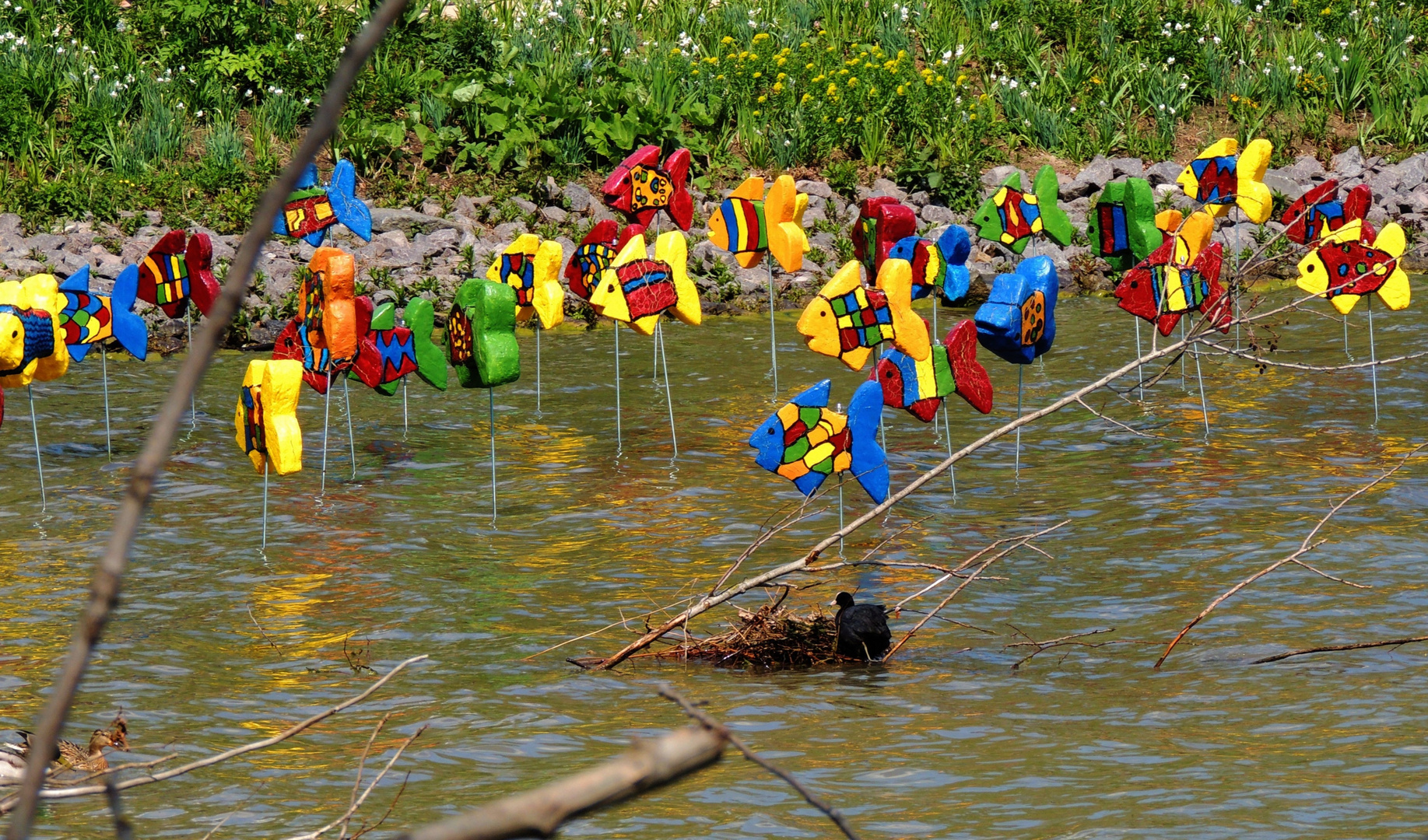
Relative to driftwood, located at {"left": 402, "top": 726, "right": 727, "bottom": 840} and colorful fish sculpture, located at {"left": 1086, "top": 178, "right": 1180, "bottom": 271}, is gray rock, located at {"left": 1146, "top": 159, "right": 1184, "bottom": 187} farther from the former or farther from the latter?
driftwood, located at {"left": 402, "top": 726, "right": 727, "bottom": 840}

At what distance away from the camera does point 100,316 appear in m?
10.2

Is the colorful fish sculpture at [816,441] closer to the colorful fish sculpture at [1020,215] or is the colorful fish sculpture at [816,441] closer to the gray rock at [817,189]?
the colorful fish sculpture at [1020,215]

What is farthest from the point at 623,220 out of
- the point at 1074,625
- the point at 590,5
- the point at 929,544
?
the point at 1074,625

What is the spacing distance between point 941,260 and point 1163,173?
22.8ft

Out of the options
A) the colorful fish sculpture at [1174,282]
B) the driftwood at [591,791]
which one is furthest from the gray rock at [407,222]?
the driftwood at [591,791]

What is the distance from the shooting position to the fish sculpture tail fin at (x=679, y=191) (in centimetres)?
1153

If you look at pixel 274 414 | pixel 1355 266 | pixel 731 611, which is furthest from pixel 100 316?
pixel 1355 266

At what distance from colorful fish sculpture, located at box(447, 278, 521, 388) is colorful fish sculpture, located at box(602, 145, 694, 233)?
297 cm

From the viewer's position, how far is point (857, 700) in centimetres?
575

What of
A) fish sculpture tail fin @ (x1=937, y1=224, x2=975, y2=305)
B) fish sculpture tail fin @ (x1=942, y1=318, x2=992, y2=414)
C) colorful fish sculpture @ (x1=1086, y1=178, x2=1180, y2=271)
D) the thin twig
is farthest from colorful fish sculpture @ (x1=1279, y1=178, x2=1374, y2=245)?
the thin twig

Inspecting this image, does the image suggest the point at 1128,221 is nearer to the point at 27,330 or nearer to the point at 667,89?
the point at 27,330

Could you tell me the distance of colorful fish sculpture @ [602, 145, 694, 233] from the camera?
11344 mm

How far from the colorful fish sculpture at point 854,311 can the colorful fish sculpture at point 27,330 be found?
13.7ft

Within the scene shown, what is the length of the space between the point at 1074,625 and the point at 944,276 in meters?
4.66
